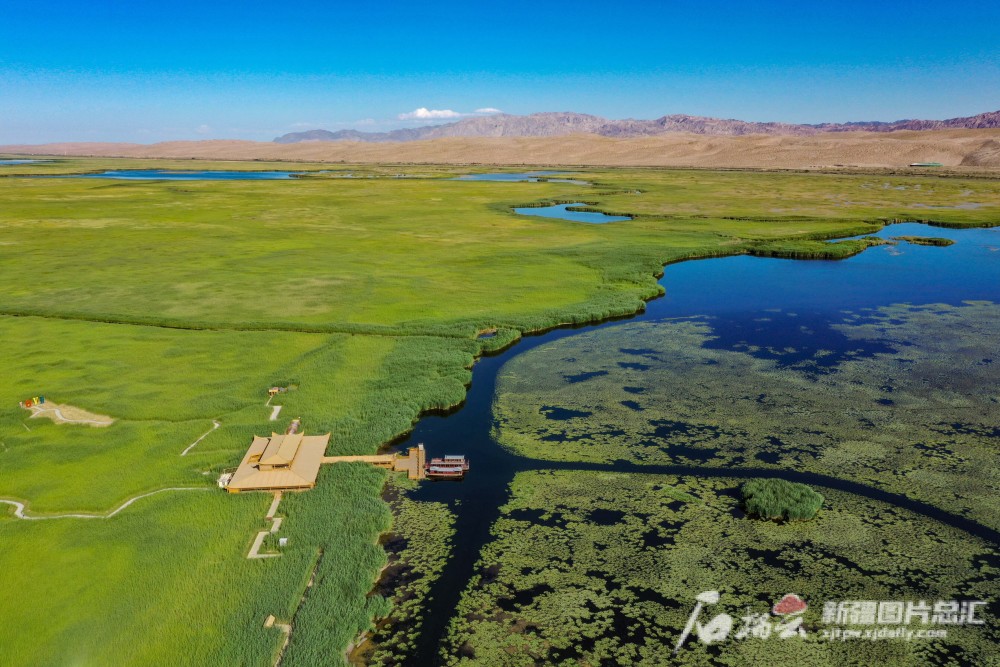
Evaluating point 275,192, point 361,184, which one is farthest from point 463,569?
point 361,184

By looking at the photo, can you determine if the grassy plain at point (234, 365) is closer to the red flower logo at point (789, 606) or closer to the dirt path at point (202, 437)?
the dirt path at point (202, 437)

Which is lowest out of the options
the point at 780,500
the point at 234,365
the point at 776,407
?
the point at 780,500

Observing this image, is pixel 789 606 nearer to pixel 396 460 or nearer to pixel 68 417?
pixel 396 460

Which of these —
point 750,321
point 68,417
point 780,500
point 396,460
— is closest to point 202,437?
point 68,417

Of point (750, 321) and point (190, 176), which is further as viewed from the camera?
point (190, 176)

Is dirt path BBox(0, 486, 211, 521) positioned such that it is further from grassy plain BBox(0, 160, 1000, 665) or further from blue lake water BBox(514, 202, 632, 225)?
blue lake water BBox(514, 202, 632, 225)

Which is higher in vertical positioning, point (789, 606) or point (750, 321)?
point (750, 321)
